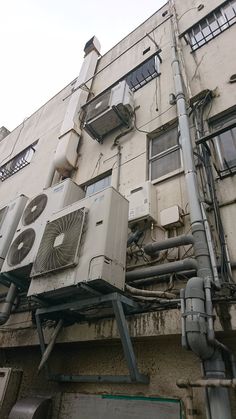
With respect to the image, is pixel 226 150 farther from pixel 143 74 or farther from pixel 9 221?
pixel 9 221

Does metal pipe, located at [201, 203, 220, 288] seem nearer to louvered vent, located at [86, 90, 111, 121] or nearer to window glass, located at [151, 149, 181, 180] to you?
window glass, located at [151, 149, 181, 180]

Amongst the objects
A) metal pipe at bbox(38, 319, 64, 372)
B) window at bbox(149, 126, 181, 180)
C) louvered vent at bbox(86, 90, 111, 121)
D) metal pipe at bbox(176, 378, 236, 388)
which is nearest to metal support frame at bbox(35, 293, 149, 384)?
metal pipe at bbox(38, 319, 64, 372)

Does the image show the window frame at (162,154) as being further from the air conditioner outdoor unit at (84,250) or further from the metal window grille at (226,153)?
the air conditioner outdoor unit at (84,250)

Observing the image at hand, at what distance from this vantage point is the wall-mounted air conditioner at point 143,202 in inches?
167

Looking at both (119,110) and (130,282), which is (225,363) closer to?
(130,282)

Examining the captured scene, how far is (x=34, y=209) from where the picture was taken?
5.49m

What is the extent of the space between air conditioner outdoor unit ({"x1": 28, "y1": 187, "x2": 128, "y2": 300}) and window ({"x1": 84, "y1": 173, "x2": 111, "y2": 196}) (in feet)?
6.90

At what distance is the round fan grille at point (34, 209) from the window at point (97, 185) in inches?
46.0

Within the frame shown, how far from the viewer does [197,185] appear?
3.85m

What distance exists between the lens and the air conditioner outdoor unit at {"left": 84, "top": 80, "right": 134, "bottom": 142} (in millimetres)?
6434

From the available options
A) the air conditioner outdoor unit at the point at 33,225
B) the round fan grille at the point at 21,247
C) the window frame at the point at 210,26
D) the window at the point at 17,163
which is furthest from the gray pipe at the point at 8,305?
the window frame at the point at 210,26

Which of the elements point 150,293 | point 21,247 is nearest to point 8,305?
point 21,247

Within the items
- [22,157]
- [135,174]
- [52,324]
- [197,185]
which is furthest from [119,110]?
[22,157]

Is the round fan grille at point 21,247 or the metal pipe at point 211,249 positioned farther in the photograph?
the round fan grille at point 21,247
